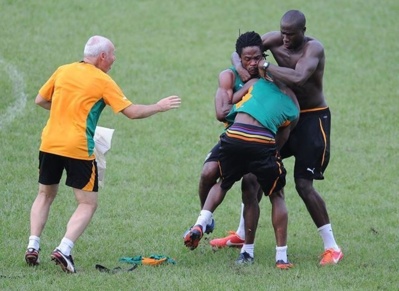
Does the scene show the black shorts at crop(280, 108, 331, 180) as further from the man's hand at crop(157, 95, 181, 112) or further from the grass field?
the man's hand at crop(157, 95, 181, 112)

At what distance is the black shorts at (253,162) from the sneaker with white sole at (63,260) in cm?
163

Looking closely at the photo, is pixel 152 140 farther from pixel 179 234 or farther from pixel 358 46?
pixel 358 46

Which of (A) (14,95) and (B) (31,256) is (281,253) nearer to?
(B) (31,256)

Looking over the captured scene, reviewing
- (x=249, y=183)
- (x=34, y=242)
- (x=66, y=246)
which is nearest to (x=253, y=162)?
(x=249, y=183)

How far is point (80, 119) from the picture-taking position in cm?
843

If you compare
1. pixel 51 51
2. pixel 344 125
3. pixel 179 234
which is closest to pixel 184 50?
pixel 51 51

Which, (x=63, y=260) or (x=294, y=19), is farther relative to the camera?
(x=294, y=19)

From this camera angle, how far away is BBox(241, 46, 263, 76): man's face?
8680mm

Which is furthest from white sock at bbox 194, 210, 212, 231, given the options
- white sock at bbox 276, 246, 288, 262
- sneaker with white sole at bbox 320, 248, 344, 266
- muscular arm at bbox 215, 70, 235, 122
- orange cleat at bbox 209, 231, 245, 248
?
sneaker with white sole at bbox 320, 248, 344, 266

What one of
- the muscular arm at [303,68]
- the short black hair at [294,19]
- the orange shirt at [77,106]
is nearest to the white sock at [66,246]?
the orange shirt at [77,106]

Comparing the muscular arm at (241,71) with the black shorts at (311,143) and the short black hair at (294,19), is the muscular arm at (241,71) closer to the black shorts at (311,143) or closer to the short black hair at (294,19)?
the short black hair at (294,19)

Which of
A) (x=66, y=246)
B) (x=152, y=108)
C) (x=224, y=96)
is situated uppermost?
(x=224, y=96)

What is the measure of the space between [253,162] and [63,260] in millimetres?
1891

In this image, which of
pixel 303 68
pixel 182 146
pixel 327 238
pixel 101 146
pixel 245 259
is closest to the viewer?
pixel 303 68
